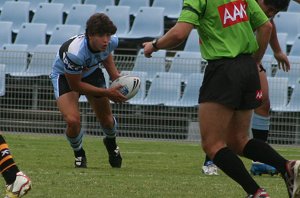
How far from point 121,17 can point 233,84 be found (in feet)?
39.3

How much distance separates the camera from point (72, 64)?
10.7m

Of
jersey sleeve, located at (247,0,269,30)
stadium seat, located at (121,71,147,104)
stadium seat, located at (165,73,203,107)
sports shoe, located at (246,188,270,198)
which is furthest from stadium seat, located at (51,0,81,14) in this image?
sports shoe, located at (246,188,270,198)

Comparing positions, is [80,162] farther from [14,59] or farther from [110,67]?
[14,59]

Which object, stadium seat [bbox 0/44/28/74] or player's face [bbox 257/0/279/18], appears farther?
stadium seat [bbox 0/44/28/74]

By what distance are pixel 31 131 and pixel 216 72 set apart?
10070mm

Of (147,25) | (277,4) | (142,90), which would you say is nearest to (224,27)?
(277,4)

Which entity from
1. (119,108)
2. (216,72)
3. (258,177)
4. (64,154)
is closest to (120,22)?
(119,108)

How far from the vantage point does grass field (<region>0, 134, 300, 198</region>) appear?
889 centimetres

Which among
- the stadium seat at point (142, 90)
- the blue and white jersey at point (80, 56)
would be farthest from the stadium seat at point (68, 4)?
the blue and white jersey at point (80, 56)

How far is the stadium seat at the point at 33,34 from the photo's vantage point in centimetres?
1959

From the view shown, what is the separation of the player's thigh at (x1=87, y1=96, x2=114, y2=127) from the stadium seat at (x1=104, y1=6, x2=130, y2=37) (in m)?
7.84

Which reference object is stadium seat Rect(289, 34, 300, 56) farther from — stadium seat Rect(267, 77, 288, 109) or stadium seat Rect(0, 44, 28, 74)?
stadium seat Rect(0, 44, 28, 74)

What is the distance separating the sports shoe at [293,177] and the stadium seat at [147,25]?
37.2 ft

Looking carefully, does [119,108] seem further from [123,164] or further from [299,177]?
[299,177]
